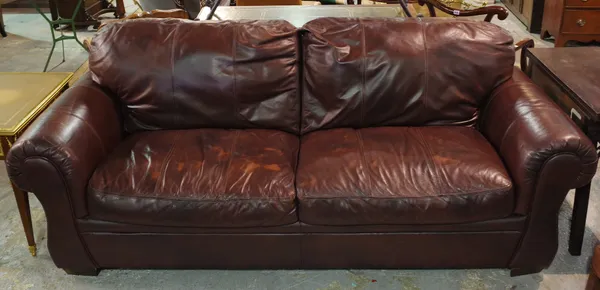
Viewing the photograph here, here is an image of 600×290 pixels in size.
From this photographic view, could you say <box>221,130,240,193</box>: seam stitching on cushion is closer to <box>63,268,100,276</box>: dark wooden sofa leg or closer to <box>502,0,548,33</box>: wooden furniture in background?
<box>63,268,100,276</box>: dark wooden sofa leg

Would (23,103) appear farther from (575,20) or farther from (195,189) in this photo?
(575,20)

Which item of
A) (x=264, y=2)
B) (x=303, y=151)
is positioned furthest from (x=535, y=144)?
A: (x=264, y=2)

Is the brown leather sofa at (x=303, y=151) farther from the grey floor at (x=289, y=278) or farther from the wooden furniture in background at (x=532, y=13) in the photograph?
the wooden furniture in background at (x=532, y=13)

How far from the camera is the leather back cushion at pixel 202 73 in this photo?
2.23m

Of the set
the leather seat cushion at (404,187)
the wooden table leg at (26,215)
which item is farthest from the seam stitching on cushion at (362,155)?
the wooden table leg at (26,215)

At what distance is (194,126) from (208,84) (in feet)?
0.61

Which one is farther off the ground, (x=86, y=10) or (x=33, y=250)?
(x=86, y=10)

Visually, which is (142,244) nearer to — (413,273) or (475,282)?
(413,273)

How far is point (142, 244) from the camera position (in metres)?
2.00

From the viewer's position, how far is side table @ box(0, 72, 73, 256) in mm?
2148

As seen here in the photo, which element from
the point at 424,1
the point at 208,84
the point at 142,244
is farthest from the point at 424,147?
the point at 424,1

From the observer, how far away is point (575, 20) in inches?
165

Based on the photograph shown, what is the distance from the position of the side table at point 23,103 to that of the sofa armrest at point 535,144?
1.77 metres

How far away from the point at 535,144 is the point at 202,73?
1.23 m
